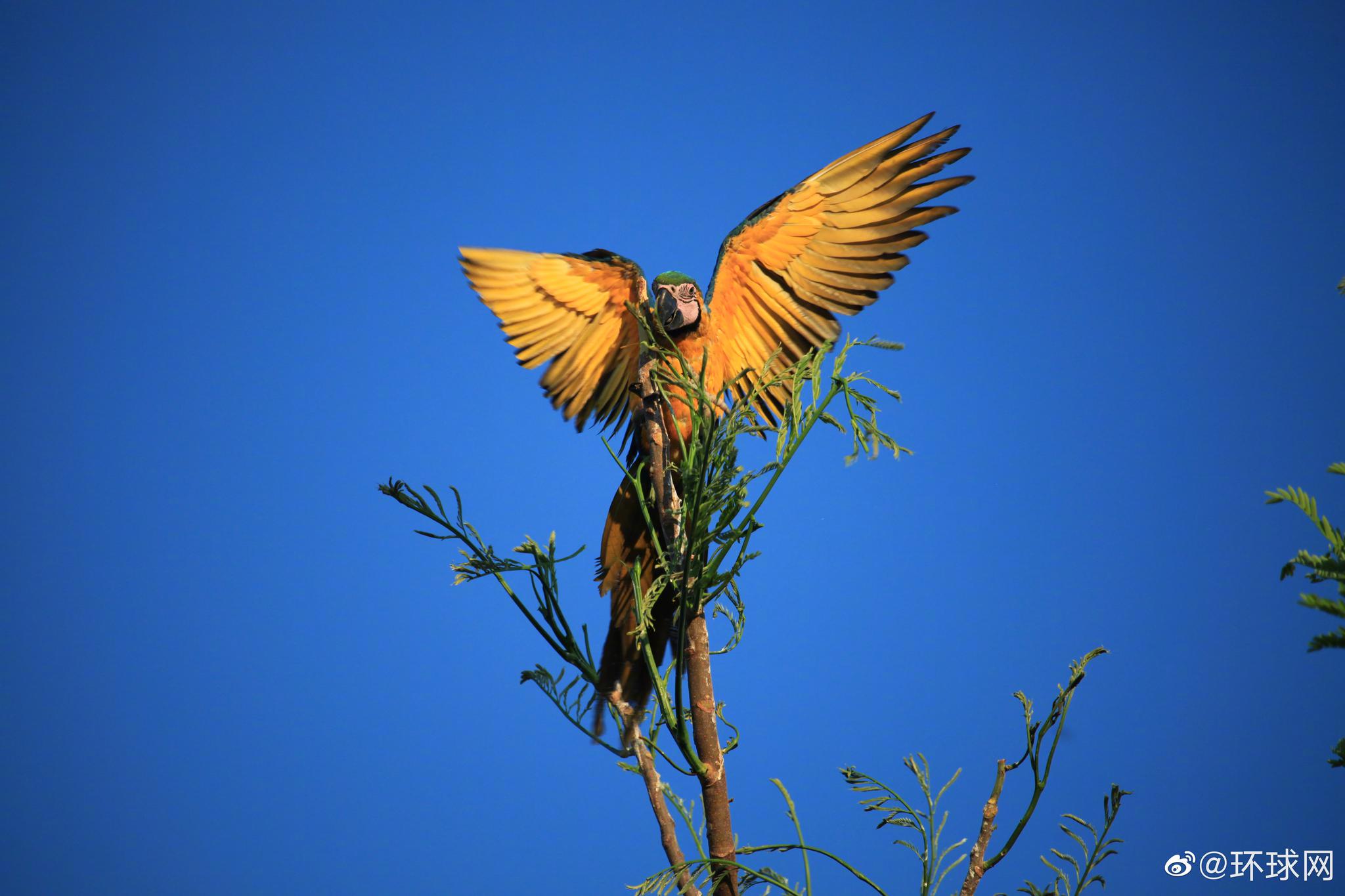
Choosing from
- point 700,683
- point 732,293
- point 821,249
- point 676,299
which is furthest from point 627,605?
point 821,249

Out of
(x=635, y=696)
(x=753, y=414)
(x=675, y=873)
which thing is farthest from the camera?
(x=635, y=696)

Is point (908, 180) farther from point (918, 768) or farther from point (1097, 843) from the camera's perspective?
point (1097, 843)

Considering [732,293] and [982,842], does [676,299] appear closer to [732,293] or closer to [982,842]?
[732,293]

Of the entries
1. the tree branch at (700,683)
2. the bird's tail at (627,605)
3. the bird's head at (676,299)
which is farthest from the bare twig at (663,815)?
the bird's head at (676,299)

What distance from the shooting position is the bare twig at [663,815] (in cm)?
135

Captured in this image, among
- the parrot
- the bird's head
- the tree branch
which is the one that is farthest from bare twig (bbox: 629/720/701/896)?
the bird's head

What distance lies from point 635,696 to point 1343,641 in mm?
1190

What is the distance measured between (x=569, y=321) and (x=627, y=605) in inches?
29.2

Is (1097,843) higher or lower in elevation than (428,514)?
lower

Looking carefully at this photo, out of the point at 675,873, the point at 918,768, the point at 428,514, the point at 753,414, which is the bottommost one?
the point at 675,873

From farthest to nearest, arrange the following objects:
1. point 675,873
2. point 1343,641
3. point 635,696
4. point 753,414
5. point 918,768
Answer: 1. point 635,696
2. point 918,768
3. point 753,414
4. point 675,873
5. point 1343,641

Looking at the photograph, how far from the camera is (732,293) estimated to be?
2.17 meters

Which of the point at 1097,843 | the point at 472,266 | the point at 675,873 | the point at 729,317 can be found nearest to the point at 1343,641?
the point at 1097,843

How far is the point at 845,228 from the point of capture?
2.08 meters
